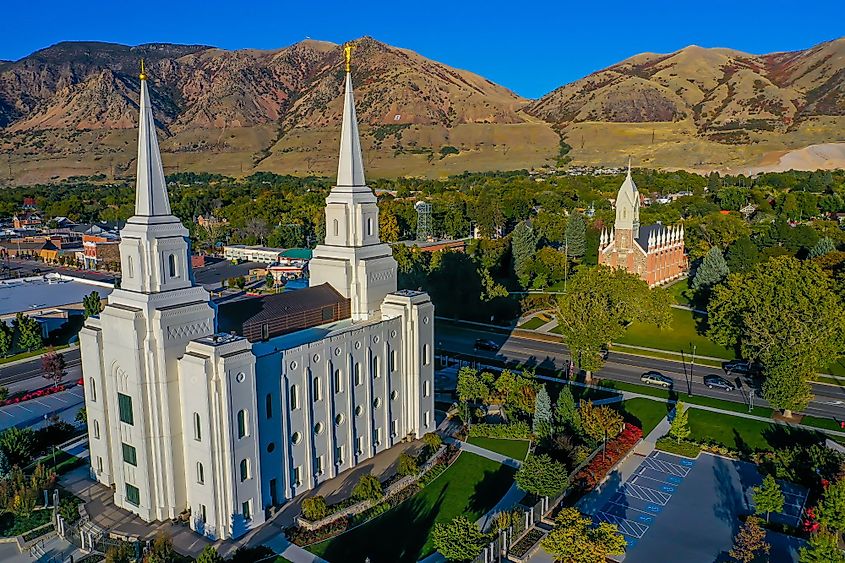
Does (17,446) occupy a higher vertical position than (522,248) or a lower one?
lower

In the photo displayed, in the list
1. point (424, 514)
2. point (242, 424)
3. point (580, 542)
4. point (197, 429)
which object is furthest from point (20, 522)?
point (580, 542)

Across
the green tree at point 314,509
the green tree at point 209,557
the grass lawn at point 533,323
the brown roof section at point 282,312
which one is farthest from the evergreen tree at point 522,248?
the green tree at point 209,557

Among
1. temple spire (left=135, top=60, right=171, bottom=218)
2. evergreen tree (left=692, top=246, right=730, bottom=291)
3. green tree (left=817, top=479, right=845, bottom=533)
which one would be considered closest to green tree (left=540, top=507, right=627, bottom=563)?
green tree (left=817, top=479, right=845, bottom=533)

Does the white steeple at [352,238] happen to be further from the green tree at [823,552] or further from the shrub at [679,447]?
the green tree at [823,552]

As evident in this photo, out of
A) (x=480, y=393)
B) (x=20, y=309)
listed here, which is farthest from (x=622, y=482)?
(x=20, y=309)

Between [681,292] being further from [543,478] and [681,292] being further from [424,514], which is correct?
[424,514]

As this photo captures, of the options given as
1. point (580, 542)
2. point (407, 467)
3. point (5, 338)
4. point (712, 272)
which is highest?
point (712, 272)

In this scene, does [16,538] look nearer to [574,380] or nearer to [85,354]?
[85,354]
